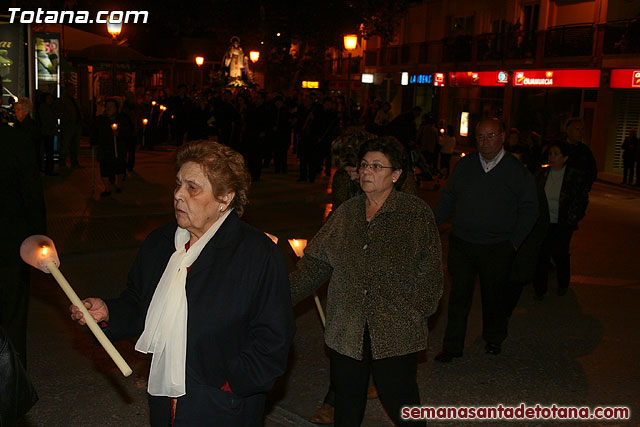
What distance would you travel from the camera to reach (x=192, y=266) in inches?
120

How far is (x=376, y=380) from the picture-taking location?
13.8 feet

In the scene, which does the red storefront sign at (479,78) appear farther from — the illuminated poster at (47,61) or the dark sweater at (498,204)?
the dark sweater at (498,204)

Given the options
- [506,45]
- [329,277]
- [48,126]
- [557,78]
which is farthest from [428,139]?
[329,277]

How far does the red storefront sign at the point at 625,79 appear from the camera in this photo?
82.5ft

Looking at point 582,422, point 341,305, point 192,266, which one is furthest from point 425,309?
point 582,422

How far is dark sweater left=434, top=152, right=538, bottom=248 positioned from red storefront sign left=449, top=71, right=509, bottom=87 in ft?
97.9

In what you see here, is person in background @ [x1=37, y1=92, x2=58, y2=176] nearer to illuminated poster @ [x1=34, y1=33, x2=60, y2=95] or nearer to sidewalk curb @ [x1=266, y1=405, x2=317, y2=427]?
illuminated poster @ [x1=34, y1=33, x2=60, y2=95]

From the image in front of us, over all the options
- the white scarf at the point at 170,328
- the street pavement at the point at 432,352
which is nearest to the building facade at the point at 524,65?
the street pavement at the point at 432,352

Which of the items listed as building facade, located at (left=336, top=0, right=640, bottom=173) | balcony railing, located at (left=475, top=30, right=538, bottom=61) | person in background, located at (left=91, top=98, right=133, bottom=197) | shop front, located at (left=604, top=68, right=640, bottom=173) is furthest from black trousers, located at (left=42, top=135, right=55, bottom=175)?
balcony railing, located at (left=475, top=30, right=538, bottom=61)

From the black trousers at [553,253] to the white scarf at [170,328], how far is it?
6.33 meters

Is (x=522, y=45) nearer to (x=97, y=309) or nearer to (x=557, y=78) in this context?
(x=557, y=78)

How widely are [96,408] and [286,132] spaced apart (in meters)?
14.7

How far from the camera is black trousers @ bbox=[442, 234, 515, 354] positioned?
6.18 m

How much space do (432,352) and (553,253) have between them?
9.17ft
